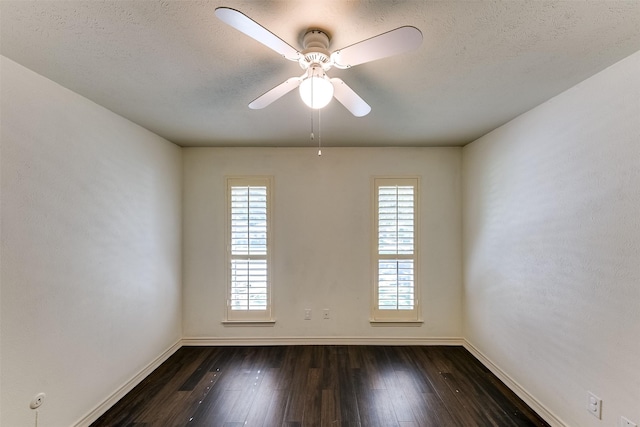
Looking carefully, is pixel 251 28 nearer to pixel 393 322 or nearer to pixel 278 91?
pixel 278 91

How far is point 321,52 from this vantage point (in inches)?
47.9

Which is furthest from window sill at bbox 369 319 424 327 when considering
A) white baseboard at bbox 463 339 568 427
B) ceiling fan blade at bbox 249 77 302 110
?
ceiling fan blade at bbox 249 77 302 110

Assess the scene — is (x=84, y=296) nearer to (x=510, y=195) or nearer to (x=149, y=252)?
(x=149, y=252)

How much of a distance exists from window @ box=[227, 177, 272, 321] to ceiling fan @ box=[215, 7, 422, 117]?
1901 millimetres

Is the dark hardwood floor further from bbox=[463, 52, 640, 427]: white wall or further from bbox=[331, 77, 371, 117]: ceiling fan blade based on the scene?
bbox=[331, 77, 371, 117]: ceiling fan blade

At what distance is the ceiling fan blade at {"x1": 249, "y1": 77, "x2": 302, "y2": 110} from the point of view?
137 centimetres

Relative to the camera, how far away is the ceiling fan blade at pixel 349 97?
54.8 inches

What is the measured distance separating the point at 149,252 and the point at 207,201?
0.88m

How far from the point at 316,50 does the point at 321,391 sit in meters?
2.57

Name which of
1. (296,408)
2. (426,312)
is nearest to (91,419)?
(296,408)

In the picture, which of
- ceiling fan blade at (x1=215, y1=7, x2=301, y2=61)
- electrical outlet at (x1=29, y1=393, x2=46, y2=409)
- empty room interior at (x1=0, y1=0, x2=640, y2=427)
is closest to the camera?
ceiling fan blade at (x1=215, y1=7, x2=301, y2=61)

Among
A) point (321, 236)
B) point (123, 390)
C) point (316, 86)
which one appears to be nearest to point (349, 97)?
point (316, 86)

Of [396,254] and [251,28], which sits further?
[396,254]

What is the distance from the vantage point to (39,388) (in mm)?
1667
